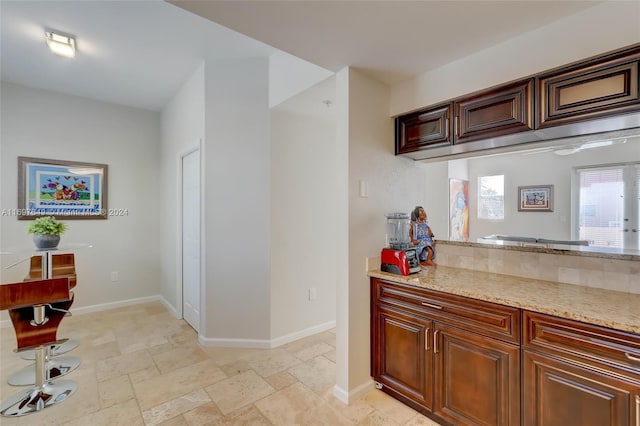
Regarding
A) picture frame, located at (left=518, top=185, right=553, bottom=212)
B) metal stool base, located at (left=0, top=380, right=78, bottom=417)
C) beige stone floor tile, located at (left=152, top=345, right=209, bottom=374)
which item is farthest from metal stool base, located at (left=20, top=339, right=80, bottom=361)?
picture frame, located at (left=518, top=185, right=553, bottom=212)

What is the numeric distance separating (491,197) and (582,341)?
1175 mm

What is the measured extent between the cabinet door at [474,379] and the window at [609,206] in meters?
0.93

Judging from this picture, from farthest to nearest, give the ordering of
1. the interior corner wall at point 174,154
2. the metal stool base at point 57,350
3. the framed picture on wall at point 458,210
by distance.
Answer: the interior corner wall at point 174,154 < the metal stool base at point 57,350 < the framed picture on wall at point 458,210

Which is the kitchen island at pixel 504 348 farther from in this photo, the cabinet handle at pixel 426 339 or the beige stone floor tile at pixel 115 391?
the beige stone floor tile at pixel 115 391

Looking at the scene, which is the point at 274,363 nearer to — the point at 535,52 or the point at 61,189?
the point at 535,52

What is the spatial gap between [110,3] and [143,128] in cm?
249

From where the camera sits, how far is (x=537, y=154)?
1.99m

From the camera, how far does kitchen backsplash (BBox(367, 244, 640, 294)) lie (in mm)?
1602

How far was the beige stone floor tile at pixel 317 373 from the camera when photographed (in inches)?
88.0

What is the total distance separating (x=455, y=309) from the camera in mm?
1684

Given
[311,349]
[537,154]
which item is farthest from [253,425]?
[537,154]

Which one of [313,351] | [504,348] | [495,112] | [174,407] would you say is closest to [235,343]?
[313,351]

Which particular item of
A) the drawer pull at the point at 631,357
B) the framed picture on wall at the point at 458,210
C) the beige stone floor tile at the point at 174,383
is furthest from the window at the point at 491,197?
the beige stone floor tile at the point at 174,383

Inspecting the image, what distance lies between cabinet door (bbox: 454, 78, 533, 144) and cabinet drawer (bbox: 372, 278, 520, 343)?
1033 millimetres
